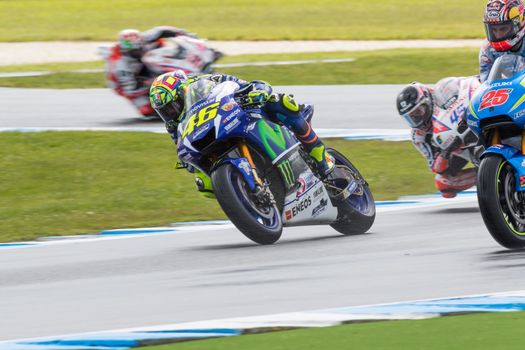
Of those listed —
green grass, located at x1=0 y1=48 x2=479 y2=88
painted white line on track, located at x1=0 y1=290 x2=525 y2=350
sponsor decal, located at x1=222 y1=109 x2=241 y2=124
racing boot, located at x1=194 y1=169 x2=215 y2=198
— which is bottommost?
green grass, located at x1=0 y1=48 x2=479 y2=88

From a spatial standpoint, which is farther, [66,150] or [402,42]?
[402,42]

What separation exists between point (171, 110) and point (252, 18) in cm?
3198

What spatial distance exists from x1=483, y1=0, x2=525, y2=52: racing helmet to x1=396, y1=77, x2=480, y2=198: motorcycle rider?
2.32 metres

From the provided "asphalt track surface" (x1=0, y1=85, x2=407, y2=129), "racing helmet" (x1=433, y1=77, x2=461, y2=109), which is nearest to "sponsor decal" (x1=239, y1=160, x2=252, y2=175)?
"racing helmet" (x1=433, y1=77, x2=461, y2=109)

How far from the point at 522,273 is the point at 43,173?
24.3ft

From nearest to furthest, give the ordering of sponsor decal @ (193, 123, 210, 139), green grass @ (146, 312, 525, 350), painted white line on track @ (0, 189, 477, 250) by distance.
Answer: green grass @ (146, 312, 525, 350), sponsor decal @ (193, 123, 210, 139), painted white line on track @ (0, 189, 477, 250)

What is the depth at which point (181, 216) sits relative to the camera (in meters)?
10.5

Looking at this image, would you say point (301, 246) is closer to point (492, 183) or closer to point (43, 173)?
point (492, 183)

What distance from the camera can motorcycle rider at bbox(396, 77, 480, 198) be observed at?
1021 cm

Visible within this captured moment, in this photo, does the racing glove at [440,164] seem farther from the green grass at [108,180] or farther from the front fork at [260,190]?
the front fork at [260,190]

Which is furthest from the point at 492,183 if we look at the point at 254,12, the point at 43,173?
the point at 254,12

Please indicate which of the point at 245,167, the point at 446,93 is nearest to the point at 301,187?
the point at 245,167

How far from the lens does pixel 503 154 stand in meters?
7.23

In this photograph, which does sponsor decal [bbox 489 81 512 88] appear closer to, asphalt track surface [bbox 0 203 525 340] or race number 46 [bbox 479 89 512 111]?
race number 46 [bbox 479 89 512 111]
